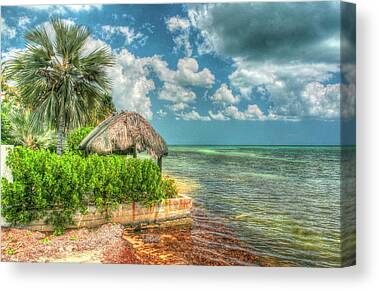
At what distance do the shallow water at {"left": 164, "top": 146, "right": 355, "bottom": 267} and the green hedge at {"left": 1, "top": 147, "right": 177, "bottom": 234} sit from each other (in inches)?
32.5

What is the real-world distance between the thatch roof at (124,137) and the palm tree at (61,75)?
382 mm

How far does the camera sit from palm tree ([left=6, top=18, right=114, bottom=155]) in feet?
28.1

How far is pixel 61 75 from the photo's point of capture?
880 cm

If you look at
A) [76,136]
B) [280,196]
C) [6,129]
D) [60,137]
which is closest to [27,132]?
[6,129]

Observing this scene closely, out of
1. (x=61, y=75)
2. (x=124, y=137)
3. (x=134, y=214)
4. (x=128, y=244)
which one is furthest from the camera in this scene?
(x=124, y=137)

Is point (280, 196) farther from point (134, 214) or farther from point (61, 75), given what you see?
point (61, 75)

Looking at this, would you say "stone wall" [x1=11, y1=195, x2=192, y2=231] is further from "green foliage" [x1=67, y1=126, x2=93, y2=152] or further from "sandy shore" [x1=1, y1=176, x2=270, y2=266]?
"green foliage" [x1=67, y1=126, x2=93, y2=152]

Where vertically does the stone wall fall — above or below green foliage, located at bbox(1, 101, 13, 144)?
below

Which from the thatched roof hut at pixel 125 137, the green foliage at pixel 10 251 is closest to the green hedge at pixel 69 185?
the thatched roof hut at pixel 125 137

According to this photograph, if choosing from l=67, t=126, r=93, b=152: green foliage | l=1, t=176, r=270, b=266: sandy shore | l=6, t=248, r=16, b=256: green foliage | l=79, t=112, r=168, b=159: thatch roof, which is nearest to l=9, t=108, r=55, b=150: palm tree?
l=67, t=126, r=93, b=152: green foliage

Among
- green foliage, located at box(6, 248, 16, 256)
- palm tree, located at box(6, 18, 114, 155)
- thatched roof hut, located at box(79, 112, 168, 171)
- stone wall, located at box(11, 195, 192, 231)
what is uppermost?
palm tree, located at box(6, 18, 114, 155)

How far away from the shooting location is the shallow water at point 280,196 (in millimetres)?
7914

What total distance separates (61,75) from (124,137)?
1576mm

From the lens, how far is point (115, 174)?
8711mm
